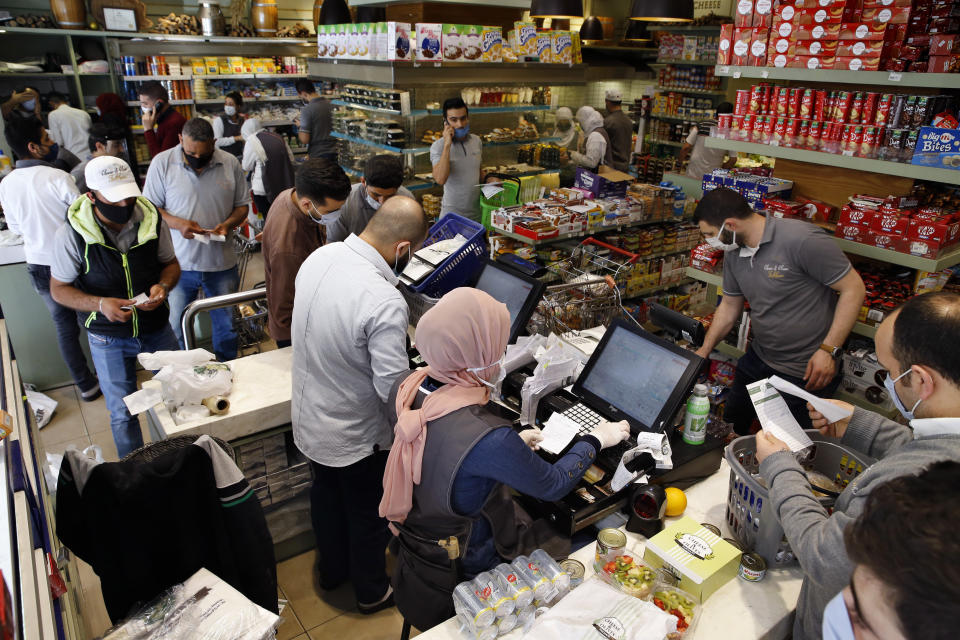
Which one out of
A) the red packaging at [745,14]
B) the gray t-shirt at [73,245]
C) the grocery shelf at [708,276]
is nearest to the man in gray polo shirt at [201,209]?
the gray t-shirt at [73,245]

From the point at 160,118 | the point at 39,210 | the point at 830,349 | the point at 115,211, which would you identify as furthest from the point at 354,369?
the point at 160,118

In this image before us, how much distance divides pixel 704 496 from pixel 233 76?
Answer: 9334mm

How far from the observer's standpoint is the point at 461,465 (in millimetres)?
1776

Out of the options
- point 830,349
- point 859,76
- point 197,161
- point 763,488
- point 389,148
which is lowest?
point 830,349

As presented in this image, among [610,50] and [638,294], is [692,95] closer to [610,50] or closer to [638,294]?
[610,50]

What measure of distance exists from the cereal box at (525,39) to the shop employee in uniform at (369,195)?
327 cm

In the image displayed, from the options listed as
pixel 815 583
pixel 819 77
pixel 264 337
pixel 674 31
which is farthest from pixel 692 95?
pixel 815 583

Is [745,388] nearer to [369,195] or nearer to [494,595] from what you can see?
[494,595]

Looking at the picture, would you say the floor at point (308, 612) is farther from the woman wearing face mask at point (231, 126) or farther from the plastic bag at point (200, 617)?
the woman wearing face mask at point (231, 126)

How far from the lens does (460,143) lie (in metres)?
6.12

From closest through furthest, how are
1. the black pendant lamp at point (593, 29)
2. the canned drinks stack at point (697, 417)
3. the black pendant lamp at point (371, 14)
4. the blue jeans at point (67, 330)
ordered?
the canned drinks stack at point (697, 417) → the blue jeans at point (67, 330) → the black pendant lamp at point (371, 14) → the black pendant lamp at point (593, 29)

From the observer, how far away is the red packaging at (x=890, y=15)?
10.3ft

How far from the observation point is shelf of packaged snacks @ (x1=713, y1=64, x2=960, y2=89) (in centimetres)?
298

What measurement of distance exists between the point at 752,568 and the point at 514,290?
1575mm
